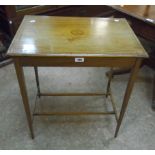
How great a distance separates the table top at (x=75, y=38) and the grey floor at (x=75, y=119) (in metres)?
0.73

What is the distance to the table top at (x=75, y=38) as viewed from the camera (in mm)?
908

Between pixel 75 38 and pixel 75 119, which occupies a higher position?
pixel 75 38

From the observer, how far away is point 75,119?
1.52 meters

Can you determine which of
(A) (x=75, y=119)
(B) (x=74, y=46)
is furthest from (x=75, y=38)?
(A) (x=75, y=119)

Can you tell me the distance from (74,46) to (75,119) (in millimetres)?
753

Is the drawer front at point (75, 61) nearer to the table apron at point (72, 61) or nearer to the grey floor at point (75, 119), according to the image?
the table apron at point (72, 61)

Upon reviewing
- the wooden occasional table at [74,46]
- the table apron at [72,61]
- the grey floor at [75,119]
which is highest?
the wooden occasional table at [74,46]

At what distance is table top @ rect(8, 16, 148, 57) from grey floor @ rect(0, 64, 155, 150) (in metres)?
0.73

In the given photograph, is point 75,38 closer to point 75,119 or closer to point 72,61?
point 72,61

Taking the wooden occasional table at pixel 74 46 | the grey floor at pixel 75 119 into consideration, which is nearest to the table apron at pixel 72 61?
the wooden occasional table at pixel 74 46

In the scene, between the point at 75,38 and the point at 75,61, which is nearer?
the point at 75,61

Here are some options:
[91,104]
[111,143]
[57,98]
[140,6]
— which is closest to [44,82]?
[57,98]
